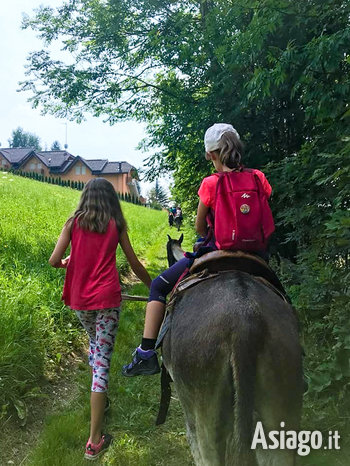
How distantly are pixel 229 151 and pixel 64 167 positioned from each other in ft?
280

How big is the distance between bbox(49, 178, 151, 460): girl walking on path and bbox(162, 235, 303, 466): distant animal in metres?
1.44

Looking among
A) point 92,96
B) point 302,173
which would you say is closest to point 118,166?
point 92,96

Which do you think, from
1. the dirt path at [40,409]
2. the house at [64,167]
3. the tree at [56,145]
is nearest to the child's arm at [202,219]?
the dirt path at [40,409]

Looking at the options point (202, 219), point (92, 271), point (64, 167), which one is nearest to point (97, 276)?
point (92, 271)

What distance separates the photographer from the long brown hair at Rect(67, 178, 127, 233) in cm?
342

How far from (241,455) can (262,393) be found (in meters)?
0.29

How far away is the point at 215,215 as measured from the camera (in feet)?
8.53

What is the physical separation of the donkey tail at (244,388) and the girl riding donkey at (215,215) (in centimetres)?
75

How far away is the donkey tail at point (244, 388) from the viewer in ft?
6.23

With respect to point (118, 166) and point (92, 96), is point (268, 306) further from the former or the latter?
point (118, 166)

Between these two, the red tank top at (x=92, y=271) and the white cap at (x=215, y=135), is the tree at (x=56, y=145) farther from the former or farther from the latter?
the white cap at (x=215, y=135)

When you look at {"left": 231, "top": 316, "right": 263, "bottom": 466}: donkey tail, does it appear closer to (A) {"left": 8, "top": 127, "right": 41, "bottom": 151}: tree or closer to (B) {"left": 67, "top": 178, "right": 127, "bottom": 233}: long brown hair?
(B) {"left": 67, "top": 178, "right": 127, "bottom": 233}: long brown hair

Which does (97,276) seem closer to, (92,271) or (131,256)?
(92,271)

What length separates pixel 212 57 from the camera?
8688mm
